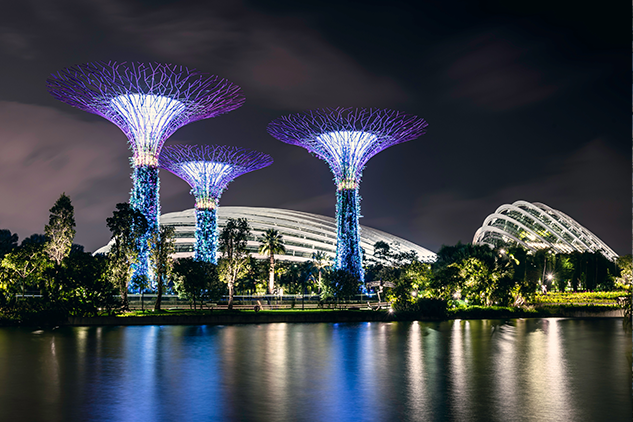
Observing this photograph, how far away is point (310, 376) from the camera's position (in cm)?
1938

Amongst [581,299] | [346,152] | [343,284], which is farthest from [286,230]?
[581,299]

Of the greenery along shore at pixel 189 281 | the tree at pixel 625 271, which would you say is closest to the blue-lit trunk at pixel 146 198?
the greenery along shore at pixel 189 281

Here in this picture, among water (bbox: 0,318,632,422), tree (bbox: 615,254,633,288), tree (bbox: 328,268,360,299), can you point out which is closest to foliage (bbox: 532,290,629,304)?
tree (bbox: 615,254,633,288)

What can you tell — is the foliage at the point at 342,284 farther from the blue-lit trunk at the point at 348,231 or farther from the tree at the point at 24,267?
the tree at the point at 24,267

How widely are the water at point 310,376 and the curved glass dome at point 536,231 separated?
8742 centimetres

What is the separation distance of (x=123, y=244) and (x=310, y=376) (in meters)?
25.6

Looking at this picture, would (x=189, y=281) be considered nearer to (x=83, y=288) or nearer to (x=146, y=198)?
(x=83, y=288)

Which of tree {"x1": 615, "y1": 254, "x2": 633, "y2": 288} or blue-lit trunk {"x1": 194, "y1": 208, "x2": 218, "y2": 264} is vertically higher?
blue-lit trunk {"x1": 194, "y1": 208, "x2": 218, "y2": 264}

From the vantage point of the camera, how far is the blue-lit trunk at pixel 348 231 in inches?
2320

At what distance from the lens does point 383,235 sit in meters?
152

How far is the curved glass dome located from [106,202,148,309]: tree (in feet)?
267

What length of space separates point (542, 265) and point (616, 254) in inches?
2071

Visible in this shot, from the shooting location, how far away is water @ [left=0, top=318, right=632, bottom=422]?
575 inches

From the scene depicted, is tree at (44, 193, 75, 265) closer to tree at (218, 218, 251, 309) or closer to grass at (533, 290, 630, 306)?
tree at (218, 218, 251, 309)
